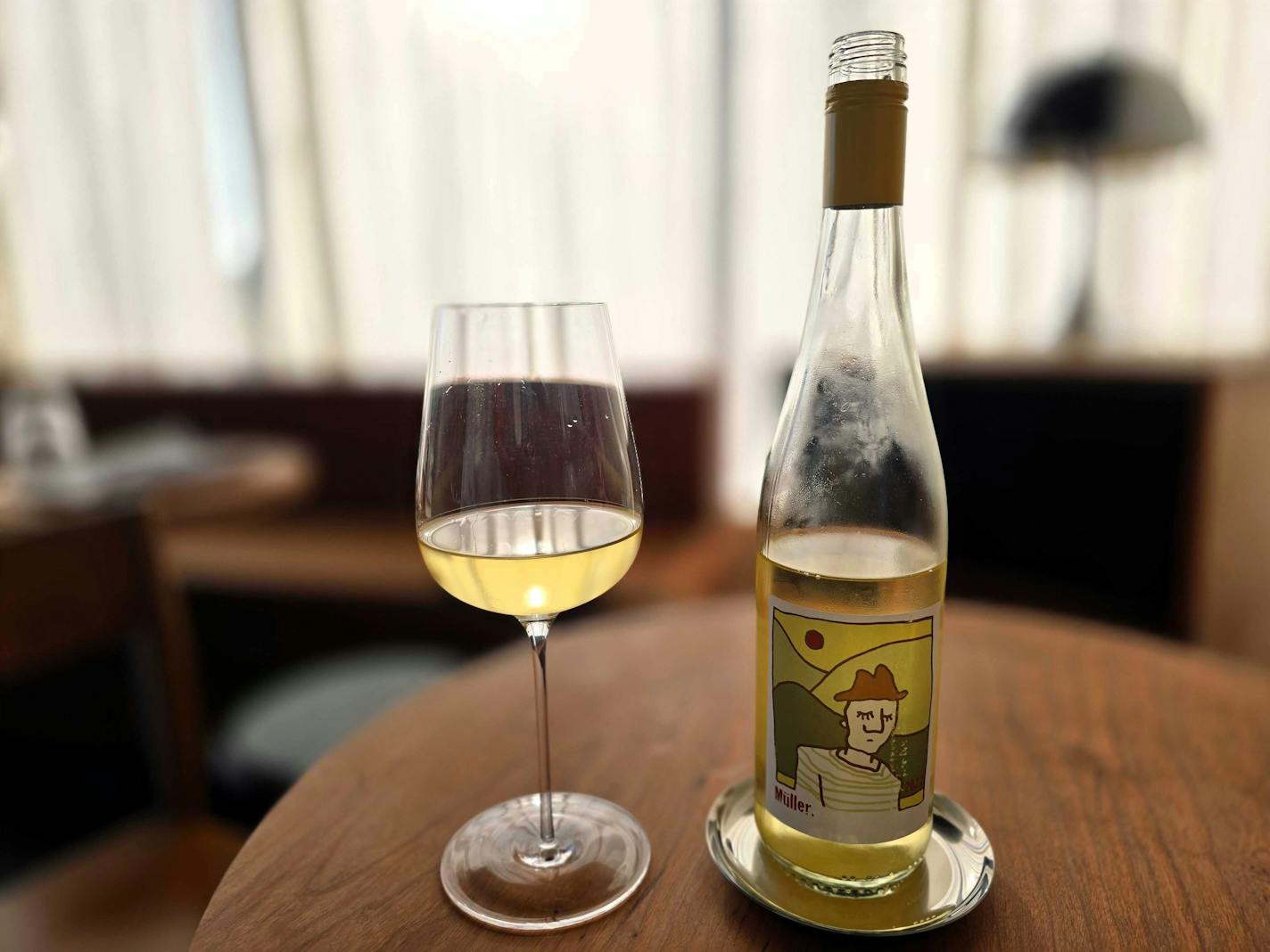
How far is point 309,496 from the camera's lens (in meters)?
2.72

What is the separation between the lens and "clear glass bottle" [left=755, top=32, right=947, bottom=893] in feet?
1.36

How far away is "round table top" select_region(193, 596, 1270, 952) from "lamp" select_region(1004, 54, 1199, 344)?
1.33m

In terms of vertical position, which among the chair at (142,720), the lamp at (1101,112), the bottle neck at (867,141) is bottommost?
the chair at (142,720)

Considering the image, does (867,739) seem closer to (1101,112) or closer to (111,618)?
A: (111,618)

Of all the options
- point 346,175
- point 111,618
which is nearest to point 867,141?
point 111,618

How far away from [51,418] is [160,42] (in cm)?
191

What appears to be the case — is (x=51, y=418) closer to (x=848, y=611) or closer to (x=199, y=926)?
(x=199, y=926)

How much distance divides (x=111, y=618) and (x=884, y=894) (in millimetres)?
838

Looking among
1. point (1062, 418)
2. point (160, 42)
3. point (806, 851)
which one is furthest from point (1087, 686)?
point (160, 42)

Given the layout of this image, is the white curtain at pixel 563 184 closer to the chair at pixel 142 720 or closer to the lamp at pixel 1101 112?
the lamp at pixel 1101 112

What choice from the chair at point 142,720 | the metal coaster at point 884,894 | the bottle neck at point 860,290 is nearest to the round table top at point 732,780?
the metal coaster at point 884,894

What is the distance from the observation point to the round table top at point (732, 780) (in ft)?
1.40

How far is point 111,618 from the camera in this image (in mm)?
936

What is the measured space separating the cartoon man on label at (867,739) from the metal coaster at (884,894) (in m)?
0.05
